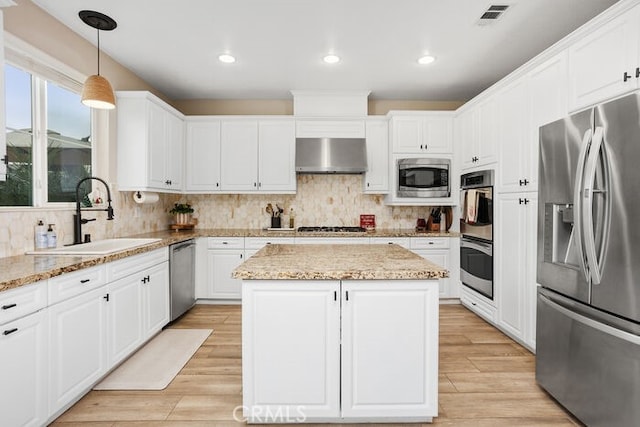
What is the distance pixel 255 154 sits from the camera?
172 inches

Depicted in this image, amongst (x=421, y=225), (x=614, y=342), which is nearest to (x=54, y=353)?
(x=614, y=342)

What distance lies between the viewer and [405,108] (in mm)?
4680

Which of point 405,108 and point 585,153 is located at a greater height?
point 405,108

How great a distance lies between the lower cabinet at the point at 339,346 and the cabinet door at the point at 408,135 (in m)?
2.77

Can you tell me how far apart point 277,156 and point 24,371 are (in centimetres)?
322

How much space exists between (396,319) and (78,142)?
3.09 m

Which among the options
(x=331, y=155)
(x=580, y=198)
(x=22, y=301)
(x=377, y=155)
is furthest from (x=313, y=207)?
(x=22, y=301)

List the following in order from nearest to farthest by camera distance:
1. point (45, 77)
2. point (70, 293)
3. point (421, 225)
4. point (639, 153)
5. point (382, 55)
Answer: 1. point (639, 153)
2. point (70, 293)
3. point (45, 77)
4. point (382, 55)
5. point (421, 225)

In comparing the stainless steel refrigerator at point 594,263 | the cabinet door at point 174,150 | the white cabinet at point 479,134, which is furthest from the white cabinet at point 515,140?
the cabinet door at point 174,150

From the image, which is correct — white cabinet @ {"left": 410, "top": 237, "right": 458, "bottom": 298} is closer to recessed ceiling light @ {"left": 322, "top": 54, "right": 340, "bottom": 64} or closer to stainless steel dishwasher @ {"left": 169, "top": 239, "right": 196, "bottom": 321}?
recessed ceiling light @ {"left": 322, "top": 54, "right": 340, "bottom": 64}

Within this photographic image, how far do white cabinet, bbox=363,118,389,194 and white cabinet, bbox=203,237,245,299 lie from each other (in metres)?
1.81

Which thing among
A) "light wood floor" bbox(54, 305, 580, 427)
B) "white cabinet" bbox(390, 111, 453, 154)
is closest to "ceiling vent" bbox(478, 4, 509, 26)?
"white cabinet" bbox(390, 111, 453, 154)

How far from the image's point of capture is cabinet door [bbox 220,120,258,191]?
4.37 m

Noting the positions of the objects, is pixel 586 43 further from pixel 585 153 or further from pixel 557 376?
pixel 557 376
